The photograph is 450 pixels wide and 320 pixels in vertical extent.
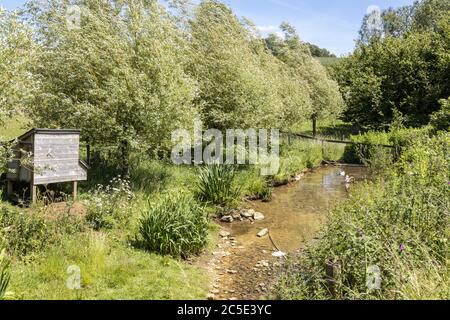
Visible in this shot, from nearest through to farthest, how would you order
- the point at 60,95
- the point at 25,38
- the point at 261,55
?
the point at 25,38, the point at 60,95, the point at 261,55

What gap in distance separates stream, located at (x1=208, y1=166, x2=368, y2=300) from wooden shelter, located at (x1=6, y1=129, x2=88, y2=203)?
13.6 ft

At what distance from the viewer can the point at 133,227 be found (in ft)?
27.3

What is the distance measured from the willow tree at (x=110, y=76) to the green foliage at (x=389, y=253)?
639 centimetres

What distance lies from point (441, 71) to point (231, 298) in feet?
92.0

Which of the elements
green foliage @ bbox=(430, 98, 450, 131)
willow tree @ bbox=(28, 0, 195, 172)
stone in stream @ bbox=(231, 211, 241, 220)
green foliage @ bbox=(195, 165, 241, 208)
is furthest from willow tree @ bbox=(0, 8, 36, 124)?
green foliage @ bbox=(430, 98, 450, 131)

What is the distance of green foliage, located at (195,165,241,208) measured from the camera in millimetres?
11344

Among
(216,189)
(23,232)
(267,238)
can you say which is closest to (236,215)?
(216,189)

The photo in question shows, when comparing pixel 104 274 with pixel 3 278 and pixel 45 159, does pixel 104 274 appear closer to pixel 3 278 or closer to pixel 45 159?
pixel 3 278

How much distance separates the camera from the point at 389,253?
5391 mm

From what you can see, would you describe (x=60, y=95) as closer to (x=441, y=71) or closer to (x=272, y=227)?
(x=272, y=227)

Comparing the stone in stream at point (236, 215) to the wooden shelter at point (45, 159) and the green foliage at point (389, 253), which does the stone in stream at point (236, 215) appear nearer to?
the green foliage at point (389, 253)

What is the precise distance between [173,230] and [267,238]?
2862 mm
